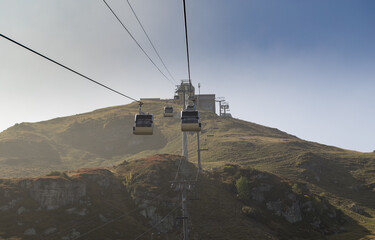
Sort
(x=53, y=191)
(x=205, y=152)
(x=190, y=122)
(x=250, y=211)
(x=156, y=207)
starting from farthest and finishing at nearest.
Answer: (x=205, y=152) < (x=250, y=211) < (x=156, y=207) < (x=53, y=191) < (x=190, y=122)

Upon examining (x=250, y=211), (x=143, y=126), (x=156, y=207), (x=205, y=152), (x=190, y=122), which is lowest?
(x=250, y=211)

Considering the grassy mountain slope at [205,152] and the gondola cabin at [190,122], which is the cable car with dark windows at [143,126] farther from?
the grassy mountain slope at [205,152]

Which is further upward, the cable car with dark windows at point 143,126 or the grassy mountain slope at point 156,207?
the cable car with dark windows at point 143,126

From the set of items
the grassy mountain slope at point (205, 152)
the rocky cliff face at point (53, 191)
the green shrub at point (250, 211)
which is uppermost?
the grassy mountain slope at point (205, 152)

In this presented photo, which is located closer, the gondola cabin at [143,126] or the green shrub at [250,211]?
the gondola cabin at [143,126]

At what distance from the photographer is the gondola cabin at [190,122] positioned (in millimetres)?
27062

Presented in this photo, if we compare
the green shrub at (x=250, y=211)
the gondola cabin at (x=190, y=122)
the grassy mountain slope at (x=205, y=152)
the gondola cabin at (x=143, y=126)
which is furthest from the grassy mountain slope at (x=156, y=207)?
the gondola cabin at (x=190, y=122)

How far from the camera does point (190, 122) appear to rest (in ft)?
89.6

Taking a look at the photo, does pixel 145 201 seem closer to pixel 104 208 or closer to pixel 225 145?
pixel 104 208

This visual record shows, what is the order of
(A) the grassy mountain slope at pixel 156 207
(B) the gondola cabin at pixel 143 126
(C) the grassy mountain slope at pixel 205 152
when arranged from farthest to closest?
(C) the grassy mountain slope at pixel 205 152 < (A) the grassy mountain slope at pixel 156 207 < (B) the gondola cabin at pixel 143 126

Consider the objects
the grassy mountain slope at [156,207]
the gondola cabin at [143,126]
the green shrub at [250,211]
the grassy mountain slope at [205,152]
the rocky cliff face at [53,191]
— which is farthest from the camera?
the grassy mountain slope at [205,152]

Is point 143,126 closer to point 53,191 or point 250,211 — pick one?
point 53,191

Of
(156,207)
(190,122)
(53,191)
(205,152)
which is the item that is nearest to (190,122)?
(190,122)

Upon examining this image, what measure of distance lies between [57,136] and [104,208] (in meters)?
115
